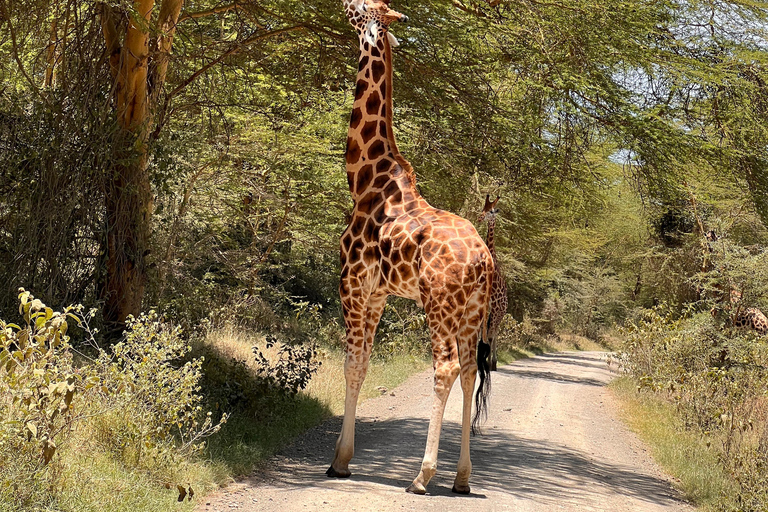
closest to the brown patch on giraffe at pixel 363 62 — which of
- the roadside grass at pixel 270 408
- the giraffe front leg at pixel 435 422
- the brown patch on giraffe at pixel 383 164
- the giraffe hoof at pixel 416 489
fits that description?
the brown patch on giraffe at pixel 383 164

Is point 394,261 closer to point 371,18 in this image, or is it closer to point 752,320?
point 371,18

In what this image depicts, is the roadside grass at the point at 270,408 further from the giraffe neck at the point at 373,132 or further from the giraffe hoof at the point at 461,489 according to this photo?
the giraffe neck at the point at 373,132

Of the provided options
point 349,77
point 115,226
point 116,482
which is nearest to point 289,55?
point 349,77

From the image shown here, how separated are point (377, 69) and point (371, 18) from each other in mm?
503

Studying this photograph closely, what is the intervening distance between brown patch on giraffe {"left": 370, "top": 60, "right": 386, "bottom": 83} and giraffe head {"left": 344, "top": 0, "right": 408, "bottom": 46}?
21 cm

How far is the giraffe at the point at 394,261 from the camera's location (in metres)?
7.62

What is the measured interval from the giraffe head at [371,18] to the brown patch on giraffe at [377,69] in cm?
21

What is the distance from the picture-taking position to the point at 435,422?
7355 mm

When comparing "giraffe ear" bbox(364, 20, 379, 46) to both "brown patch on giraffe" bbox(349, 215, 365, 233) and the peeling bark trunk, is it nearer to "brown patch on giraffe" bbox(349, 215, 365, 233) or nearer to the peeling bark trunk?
"brown patch on giraffe" bbox(349, 215, 365, 233)

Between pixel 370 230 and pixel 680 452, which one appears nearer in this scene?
pixel 370 230

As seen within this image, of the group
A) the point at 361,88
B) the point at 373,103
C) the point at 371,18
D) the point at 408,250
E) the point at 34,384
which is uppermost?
the point at 371,18

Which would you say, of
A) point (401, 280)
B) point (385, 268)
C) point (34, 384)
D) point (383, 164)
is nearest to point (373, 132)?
point (383, 164)

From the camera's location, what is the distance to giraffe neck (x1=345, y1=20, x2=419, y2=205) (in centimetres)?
874

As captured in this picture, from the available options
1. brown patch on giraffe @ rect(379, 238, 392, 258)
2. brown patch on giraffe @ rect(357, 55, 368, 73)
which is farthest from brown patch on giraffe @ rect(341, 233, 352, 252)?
brown patch on giraffe @ rect(357, 55, 368, 73)
